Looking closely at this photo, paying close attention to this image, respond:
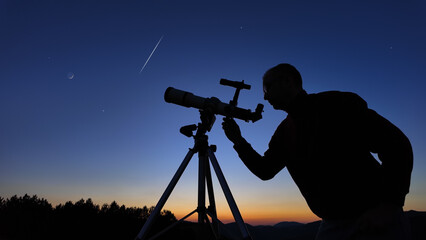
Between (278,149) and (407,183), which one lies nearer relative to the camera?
(407,183)

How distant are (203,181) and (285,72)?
5.79ft

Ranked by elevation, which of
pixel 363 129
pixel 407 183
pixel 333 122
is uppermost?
pixel 333 122

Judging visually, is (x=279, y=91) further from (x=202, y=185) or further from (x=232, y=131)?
(x=202, y=185)

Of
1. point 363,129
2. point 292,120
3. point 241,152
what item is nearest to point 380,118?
point 363,129

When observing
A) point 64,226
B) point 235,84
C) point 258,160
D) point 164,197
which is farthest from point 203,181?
point 64,226

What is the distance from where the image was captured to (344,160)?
1618 millimetres

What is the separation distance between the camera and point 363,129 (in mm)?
1552

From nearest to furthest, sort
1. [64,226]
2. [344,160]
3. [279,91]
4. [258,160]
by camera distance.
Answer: [344,160], [279,91], [258,160], [64,226]

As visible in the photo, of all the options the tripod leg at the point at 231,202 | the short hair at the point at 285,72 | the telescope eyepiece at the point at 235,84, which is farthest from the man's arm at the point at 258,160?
the telescope eyepiece at the point at 235,84

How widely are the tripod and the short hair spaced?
4.17 feet

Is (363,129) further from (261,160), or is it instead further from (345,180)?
(261,160)

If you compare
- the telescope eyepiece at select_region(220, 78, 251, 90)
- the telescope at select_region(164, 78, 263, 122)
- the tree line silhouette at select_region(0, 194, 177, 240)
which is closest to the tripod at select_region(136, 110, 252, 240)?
the telescope at select_region(164, 78, 263, 122)

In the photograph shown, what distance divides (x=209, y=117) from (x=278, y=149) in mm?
1275

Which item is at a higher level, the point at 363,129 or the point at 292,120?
the point at 292,120
